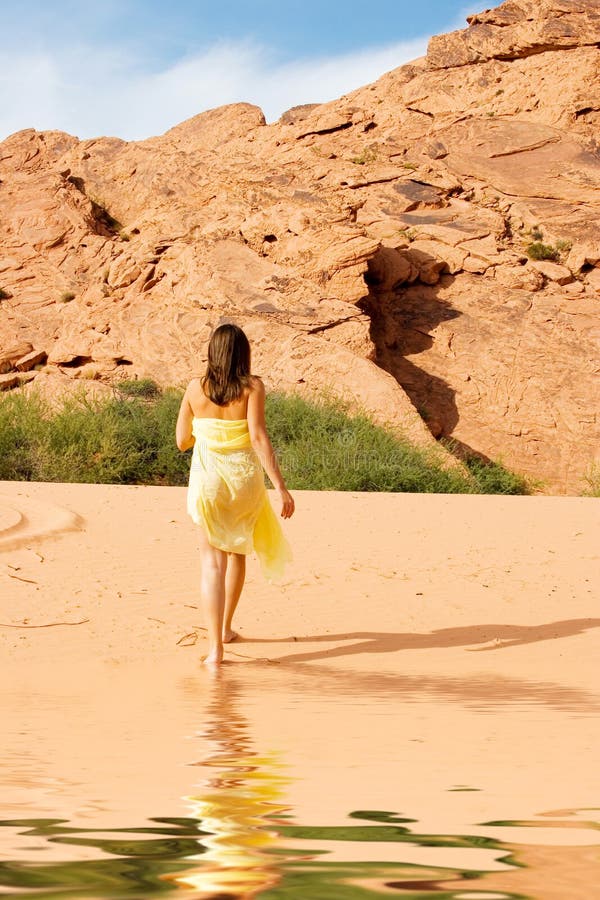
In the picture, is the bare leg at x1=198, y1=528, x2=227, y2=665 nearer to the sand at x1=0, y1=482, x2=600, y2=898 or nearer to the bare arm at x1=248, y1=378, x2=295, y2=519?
the sand at x1=0, y1=482, x2=600, y2=898

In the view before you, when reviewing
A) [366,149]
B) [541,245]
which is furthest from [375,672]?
[366,149]

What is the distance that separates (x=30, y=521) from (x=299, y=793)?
25.5 ft

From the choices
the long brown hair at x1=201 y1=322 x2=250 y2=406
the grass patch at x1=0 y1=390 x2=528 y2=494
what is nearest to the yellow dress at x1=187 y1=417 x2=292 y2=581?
the long brown hair at x1=201 y1=322 x2=250 y2=406

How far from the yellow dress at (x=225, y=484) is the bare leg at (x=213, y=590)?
7cm

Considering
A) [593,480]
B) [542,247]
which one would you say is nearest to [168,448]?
[593,480]

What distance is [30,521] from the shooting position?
10.1m

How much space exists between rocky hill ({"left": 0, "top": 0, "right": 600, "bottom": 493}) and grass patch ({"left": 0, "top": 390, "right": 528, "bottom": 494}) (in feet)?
5.50

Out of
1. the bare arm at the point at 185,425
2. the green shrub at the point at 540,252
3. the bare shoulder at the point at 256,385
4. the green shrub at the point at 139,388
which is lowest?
the bare arm at the point at 185,425

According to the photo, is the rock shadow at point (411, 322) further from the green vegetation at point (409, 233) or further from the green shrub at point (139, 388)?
the green shrub at point (139, 388)

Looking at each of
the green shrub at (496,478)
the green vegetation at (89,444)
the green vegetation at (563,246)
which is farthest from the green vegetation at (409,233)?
the green vegetation at (89,444)

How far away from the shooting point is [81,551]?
933cm

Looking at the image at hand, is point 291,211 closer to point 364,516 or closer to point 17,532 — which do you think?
point 364,516

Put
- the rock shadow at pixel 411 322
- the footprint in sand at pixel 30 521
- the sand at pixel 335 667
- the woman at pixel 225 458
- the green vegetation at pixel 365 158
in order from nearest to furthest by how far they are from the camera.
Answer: the sand at pixel 335 667 < the woman at pixel 225 458 < the footprint in sand at pixel 30 521 < the rock shadow at pixel 411 322 < the green vegetation at pixel 365 158

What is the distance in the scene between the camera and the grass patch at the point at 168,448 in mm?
16828
